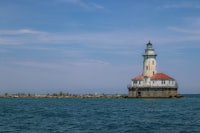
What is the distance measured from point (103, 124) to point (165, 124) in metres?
6.16

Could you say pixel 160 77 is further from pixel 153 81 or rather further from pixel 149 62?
pixel 149 62

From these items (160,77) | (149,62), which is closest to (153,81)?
(160,77)

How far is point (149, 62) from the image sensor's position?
105 metres

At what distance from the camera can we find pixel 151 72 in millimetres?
104938

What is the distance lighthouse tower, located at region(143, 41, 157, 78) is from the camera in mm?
104562

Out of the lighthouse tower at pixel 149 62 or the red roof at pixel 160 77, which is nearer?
the red roof at pixel 160 77

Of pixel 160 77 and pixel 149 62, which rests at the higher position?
pixel 149 62

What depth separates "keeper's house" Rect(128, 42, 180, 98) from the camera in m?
104

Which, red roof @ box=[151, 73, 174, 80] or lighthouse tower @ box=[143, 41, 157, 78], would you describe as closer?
red roof @ box=[151, 73, 174, 80]

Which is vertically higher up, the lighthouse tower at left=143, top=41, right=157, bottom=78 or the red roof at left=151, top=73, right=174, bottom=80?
the lighthouse tower at left=143, top=41, right=157, bottom=78

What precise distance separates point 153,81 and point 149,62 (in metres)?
5.20

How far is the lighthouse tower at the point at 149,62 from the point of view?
343 ft

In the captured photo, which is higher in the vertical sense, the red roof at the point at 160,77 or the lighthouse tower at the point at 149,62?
the lighthouse tower at the point at 149,62

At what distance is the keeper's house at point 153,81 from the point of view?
342 feet
